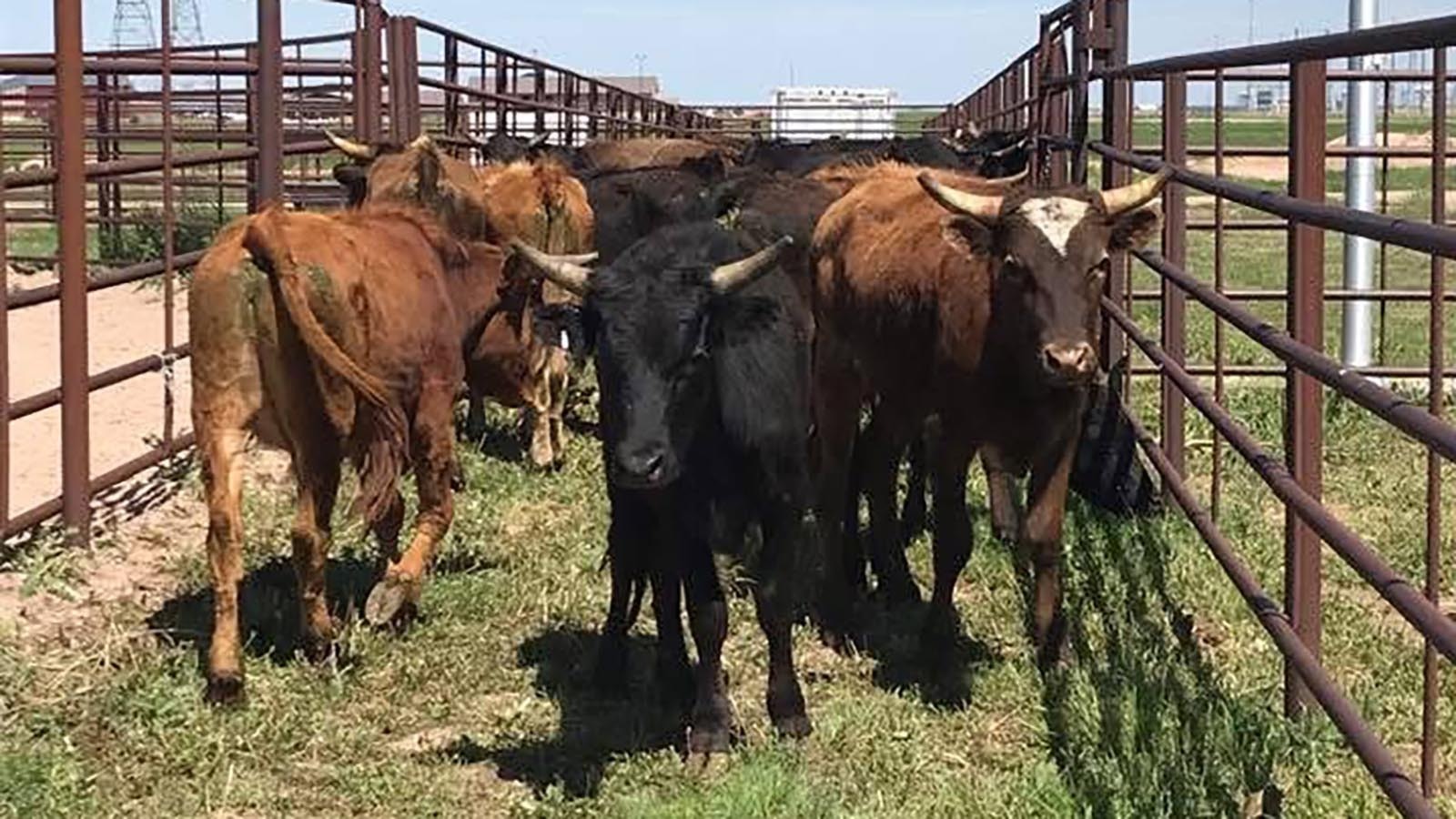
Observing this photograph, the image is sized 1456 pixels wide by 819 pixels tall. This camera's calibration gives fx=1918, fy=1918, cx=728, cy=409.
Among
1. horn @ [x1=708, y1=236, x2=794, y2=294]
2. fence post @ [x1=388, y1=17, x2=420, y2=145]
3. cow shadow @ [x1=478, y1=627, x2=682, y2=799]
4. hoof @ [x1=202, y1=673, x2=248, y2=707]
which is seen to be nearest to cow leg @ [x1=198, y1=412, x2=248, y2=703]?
hoof @ [x1=202, y1=673, x2=248, y2=707]

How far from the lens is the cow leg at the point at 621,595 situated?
5.95 meters

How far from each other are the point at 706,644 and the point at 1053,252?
1.55 meters

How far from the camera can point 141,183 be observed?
1023 cm

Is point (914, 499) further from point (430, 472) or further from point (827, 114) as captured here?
point (827, 114)

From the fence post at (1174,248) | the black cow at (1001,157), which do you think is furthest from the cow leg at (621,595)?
the black cow at (1001,157)

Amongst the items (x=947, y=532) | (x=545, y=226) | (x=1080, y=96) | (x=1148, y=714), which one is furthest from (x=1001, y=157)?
(x=1148, y=714)

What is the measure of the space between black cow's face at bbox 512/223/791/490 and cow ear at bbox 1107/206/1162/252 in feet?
3.69

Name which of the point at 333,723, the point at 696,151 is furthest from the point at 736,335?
the point at 696,151

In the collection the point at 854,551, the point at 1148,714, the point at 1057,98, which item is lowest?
the point at 1148,714

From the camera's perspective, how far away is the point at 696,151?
14.7 meters

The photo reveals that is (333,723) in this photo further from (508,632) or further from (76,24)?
(76,24)

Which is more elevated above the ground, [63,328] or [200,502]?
[63,328]

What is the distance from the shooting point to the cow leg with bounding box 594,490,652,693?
5953mm

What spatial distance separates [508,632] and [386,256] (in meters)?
1.39
